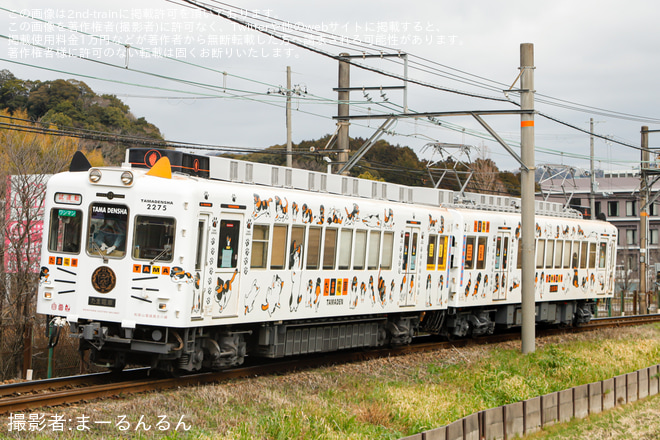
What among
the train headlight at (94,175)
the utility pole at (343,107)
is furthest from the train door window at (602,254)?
the train headlight at (94,175)

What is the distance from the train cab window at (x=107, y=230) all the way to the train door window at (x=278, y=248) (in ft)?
8.91

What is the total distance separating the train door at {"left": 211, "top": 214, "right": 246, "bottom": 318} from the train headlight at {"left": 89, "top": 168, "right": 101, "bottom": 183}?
1.97m

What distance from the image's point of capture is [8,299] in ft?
74.5

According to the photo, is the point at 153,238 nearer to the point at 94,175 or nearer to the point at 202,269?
the point at 202,269

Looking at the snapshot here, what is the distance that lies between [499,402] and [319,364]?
4640 millimetres

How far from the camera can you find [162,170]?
12.4 m

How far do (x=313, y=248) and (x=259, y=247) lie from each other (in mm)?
1596

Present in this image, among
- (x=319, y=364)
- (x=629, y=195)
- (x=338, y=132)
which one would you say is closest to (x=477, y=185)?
(x=629, y=195)

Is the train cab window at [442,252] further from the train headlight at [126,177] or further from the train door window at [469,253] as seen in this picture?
the train headlight at [126,177]

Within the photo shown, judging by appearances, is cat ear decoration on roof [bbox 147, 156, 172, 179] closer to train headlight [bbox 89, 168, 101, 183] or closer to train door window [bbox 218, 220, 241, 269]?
train headlight [bbox 89, 168, 101, 183]

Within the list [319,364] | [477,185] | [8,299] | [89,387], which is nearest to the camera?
[89,387]

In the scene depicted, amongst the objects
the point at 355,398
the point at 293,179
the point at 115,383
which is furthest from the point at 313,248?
the point at 115,383

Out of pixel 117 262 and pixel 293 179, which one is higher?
pixel 293 179

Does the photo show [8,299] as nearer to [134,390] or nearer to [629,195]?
[134,390]
